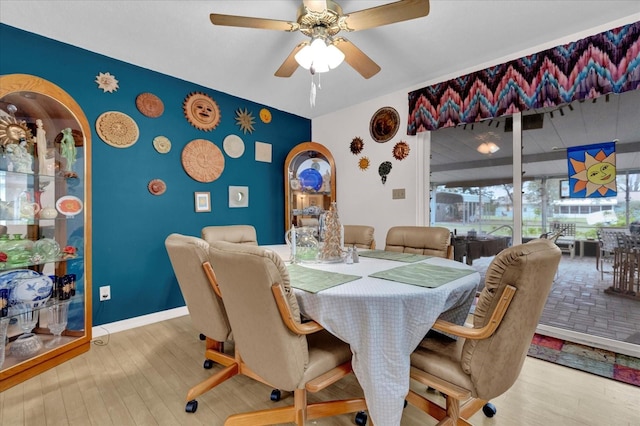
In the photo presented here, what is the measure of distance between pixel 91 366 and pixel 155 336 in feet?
1.72

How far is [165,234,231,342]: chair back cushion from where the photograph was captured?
1600 millimetres

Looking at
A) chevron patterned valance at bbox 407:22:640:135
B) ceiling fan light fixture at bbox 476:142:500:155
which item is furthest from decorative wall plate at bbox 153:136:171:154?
ceiling fan light fixture at bbox 476:142:500:155

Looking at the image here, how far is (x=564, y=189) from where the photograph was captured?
249 centimetres

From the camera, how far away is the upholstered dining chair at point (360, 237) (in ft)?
8.98

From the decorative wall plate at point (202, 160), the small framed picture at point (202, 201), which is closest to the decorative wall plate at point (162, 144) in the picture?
the decorative wall plate at point (202, 160)

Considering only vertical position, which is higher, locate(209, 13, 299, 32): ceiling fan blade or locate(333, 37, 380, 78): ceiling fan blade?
locate(209, 13, 299, 32): ceiling fan blade

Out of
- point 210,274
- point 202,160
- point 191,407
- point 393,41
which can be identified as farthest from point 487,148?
point 191,407

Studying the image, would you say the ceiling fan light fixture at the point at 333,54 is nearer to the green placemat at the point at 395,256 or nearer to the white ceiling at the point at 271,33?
the white ceiling at the point at 271,33

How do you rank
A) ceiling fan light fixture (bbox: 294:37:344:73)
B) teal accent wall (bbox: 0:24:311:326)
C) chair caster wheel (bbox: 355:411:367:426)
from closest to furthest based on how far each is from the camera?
1. chair caster wheel (bbox: 355:411:367:426)
2. ceiling fan light fixture (bbox: 294:37:344:73)
3. teal accent wall (bbox: 0:24:311:326)

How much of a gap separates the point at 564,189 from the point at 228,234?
9.94ft

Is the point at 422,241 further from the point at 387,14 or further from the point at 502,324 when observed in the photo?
the point at 387,14

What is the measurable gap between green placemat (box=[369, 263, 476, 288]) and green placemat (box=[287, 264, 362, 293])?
7.4 inches

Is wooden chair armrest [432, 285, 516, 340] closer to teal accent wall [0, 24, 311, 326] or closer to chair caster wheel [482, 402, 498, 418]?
chair caster wheel [482, 402, 498, 418]

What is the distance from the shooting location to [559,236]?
260 cm
